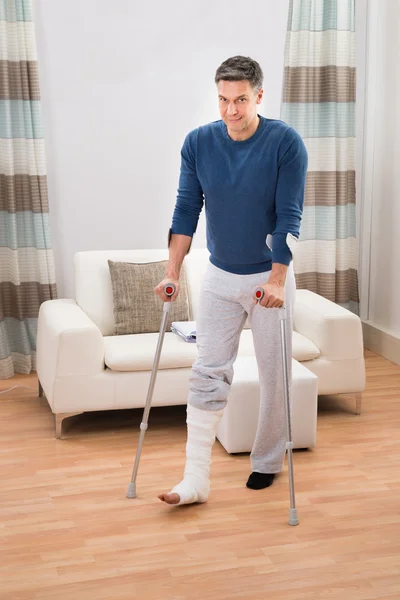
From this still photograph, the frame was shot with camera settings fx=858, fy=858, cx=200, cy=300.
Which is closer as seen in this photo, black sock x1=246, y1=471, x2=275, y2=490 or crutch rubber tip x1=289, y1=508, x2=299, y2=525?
crutch rubber tip x1=289, y1=508, x2=299, y2=525

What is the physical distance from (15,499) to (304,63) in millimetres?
3037

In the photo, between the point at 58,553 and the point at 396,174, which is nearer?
the point at 58,553

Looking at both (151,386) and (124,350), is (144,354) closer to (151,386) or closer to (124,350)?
(124,350)

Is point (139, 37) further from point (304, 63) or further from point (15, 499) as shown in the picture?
point (15, 499)

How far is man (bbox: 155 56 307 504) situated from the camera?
2.88 meters

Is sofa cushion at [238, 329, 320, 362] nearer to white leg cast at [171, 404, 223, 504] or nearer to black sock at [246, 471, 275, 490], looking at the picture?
black sock at [246, 471, 275, 490]

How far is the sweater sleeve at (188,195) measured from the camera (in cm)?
304

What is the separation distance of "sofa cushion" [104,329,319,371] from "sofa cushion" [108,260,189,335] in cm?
8

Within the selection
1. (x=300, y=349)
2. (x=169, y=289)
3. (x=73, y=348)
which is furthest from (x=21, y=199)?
(x=169, y=289)

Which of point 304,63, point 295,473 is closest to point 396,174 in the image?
point 304,63

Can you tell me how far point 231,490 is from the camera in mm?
3234

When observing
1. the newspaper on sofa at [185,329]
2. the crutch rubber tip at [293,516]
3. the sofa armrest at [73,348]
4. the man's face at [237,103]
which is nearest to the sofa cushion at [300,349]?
the newspaper on sofa at [185,329]

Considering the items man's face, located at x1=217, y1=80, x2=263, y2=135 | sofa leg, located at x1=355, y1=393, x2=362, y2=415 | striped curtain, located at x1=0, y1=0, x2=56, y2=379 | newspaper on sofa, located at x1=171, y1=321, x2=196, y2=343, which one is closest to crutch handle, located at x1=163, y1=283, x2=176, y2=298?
man's face, located at x1=217, y1=80, x2=263, y2=135

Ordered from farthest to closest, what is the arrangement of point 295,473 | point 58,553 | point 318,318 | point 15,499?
point 318,318, point 295,473, point 15,499, point 58,553
